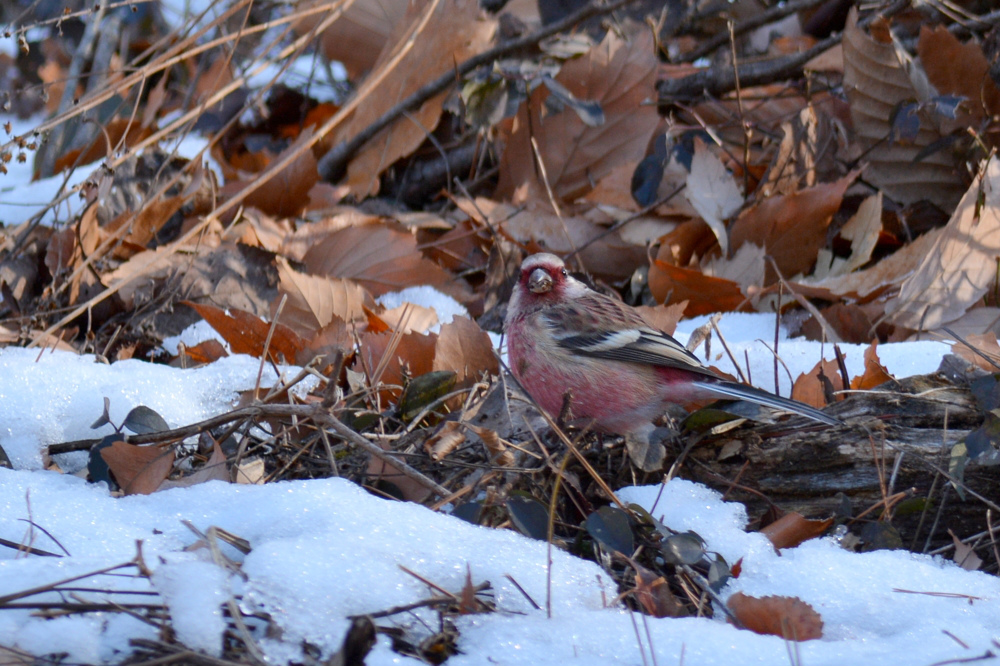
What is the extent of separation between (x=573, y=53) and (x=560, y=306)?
79.9 inches

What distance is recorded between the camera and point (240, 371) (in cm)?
279

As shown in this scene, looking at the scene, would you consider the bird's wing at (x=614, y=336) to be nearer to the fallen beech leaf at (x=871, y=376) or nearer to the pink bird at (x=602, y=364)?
the pink bird at (x=602, y=364)

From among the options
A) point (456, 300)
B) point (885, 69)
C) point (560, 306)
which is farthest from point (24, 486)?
point (885, 69)

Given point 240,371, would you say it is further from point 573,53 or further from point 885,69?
point 885,69

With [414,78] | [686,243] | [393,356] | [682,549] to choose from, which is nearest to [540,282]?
[393,356]

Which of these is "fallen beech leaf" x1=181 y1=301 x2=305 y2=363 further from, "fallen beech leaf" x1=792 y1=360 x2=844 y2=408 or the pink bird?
"fallen beech leaf" x1=792 y1=360 x2=844 y2=408

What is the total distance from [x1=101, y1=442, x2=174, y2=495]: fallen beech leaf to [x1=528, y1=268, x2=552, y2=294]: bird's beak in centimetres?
136

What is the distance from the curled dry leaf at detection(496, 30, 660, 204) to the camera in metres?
4.22

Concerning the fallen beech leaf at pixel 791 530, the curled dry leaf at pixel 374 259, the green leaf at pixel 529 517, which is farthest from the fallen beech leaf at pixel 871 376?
the curled dry leaf at pixel 374 259

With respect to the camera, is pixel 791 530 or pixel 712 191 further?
pixel 712 191

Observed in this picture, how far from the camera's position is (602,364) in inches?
107

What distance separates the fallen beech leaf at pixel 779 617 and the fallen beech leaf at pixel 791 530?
353 mm

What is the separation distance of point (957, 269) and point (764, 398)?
1.38 meters

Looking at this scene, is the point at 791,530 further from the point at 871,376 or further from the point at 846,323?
the point at 846,323
